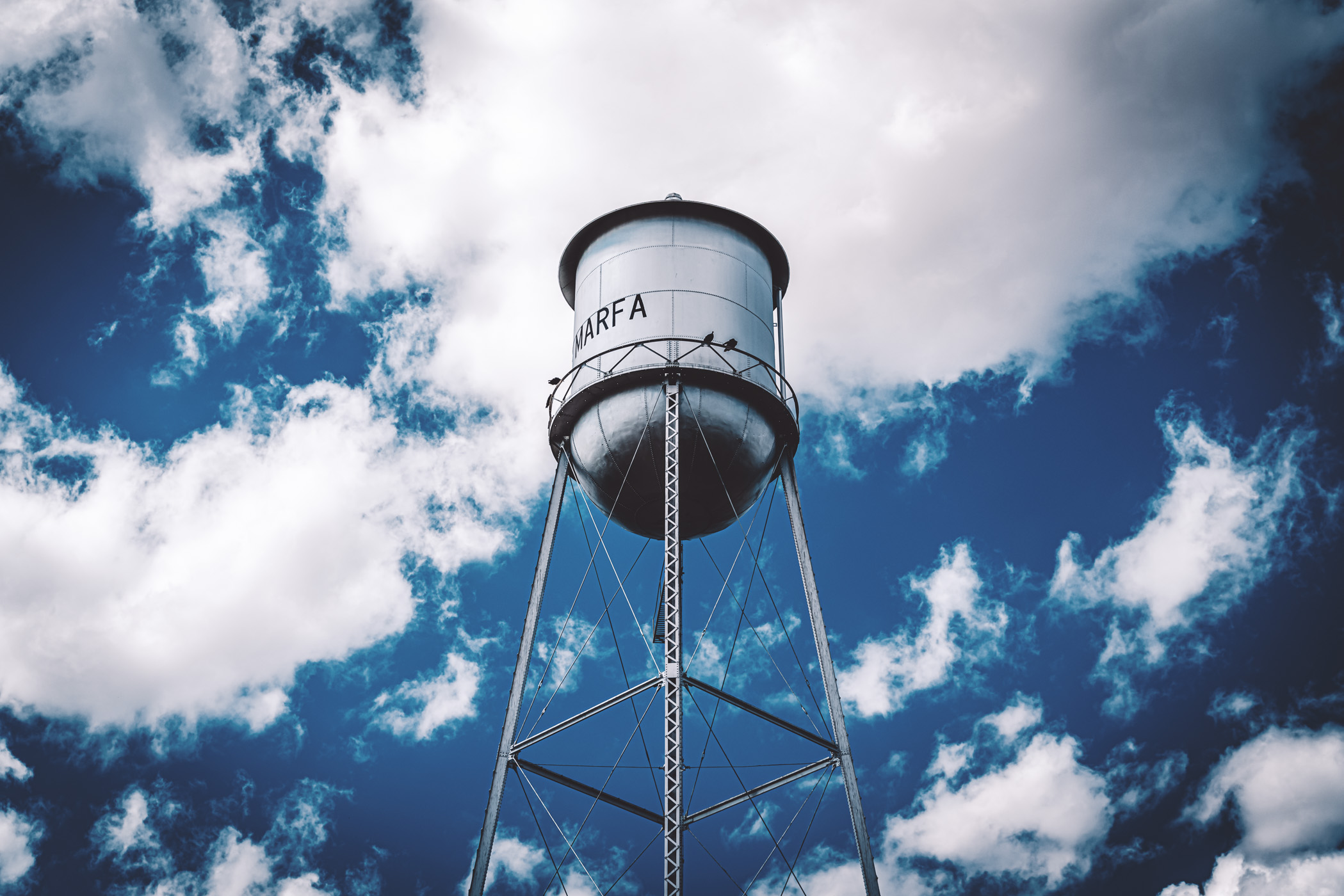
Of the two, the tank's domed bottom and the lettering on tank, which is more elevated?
the lettering on tank

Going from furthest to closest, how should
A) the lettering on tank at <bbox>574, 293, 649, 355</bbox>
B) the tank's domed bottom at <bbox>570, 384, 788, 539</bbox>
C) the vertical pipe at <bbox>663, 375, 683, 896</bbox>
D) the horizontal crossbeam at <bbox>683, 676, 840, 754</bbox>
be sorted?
1. the lettering on tank at <bbox>574, 293, 649, 355</bbox>
2. the tank's domed bottom at <bbox>570, 384, 788, 539</bbox>
3. the horizontal crossbeam at <bbox>683, 676, 840, 754</bbox>
4. the vertical pipe at <bbox>663, 375, 683, 896</bbox>

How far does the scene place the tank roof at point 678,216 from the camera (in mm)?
17062

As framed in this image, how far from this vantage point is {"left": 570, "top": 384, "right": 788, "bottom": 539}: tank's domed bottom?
50.6ft

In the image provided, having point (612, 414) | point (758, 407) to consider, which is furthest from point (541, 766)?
point (758, 407)

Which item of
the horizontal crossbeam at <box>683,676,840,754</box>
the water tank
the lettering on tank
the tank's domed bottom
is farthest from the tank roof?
the horizontal crossbeam at <box>683,676,840,754</box>

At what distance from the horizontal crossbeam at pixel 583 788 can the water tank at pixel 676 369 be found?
3.97m

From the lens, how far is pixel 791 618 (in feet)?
99.4

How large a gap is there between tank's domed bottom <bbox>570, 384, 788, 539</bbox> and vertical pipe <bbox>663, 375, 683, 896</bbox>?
230 mm

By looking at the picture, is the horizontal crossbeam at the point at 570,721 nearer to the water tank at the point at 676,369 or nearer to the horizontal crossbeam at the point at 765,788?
the horizontal crossbeam at the point at 765,788

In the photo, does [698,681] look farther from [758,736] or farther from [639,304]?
[758,736]

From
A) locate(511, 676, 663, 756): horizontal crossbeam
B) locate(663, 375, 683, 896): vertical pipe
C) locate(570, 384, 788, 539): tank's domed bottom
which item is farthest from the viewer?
locate(570, 384, 788, 539): tank's domed bottom

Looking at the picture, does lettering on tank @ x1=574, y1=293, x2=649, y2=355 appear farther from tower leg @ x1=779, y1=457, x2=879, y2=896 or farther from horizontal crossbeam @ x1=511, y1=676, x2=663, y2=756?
horizontal crossbeam @ x1=511, y1=676, x2=663, y2=756

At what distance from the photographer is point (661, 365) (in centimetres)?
1537

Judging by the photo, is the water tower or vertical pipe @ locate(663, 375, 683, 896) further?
the water tower
